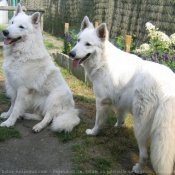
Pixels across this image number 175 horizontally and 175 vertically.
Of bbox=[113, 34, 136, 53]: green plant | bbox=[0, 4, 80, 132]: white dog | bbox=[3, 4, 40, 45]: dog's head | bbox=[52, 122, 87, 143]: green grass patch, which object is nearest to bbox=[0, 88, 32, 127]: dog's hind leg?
bbox=[0, 4, 80, 132]: white dog

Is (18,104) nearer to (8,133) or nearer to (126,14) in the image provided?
(8,133)

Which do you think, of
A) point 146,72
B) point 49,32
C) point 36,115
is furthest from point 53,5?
point 146,72

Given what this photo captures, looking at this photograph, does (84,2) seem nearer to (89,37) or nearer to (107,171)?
(89,37)

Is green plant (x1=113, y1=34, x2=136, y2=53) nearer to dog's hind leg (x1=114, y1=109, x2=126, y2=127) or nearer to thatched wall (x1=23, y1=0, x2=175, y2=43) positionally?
thatched wall (x1=23, y1=0, x2=175, y2=43)

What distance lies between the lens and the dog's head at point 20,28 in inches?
144

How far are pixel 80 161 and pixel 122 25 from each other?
258 inches

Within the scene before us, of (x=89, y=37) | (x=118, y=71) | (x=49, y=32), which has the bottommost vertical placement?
(x=49, y=32)

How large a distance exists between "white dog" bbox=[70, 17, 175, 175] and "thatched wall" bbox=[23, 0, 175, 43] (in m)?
3.94

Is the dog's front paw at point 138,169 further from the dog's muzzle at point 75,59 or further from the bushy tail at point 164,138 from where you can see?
the dog's muzzle at point 75,59

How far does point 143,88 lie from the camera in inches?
99.3

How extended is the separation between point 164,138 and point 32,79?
236cm

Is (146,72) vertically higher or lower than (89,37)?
lower

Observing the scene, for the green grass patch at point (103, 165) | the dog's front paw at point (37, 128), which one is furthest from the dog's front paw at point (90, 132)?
the dog's front paw at point (37, 128)

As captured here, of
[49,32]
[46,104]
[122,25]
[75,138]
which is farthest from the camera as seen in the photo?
[49,32]
